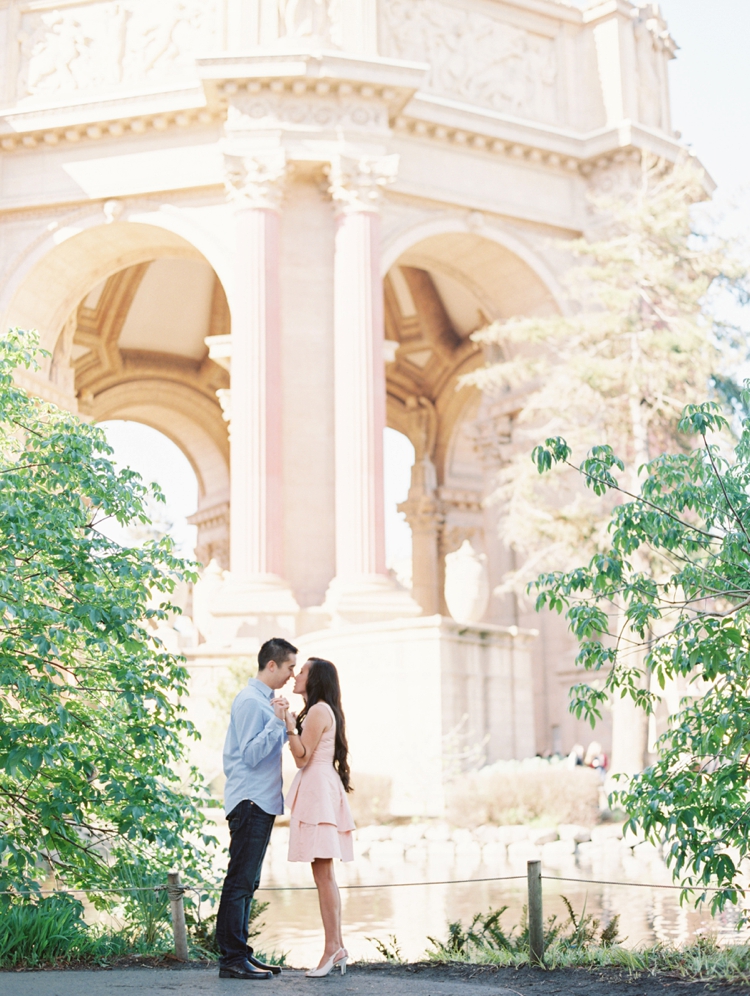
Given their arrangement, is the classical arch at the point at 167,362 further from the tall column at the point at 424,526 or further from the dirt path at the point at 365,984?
the dirt path at the point at 365,984

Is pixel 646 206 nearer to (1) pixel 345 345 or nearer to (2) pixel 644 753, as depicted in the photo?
(1) pixel 345 345

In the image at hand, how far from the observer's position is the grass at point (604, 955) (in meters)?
6.69

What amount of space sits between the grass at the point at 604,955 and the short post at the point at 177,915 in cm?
148

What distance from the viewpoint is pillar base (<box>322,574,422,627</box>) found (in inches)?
925

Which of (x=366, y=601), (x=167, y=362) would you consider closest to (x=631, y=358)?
(x=366, y=601)

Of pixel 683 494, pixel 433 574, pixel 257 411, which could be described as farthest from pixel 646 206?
pixel 433 574

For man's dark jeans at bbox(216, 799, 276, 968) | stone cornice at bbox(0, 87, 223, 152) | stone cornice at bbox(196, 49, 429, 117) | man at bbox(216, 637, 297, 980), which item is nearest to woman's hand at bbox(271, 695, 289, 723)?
man at bbox(216, 637, 297, 980)

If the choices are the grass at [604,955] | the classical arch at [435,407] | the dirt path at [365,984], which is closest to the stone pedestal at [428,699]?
the grass at [604,955]

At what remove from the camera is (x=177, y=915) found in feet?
24.4

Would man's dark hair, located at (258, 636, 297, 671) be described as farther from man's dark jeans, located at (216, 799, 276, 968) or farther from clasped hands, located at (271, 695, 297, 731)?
man's dark jeans, located at (216, 799, 276, 968)

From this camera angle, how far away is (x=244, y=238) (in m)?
25.1

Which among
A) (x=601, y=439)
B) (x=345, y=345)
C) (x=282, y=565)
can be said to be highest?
(x=345, y=345)

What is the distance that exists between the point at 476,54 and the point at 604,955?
25.1m

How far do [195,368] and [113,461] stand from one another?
34.8 metres
